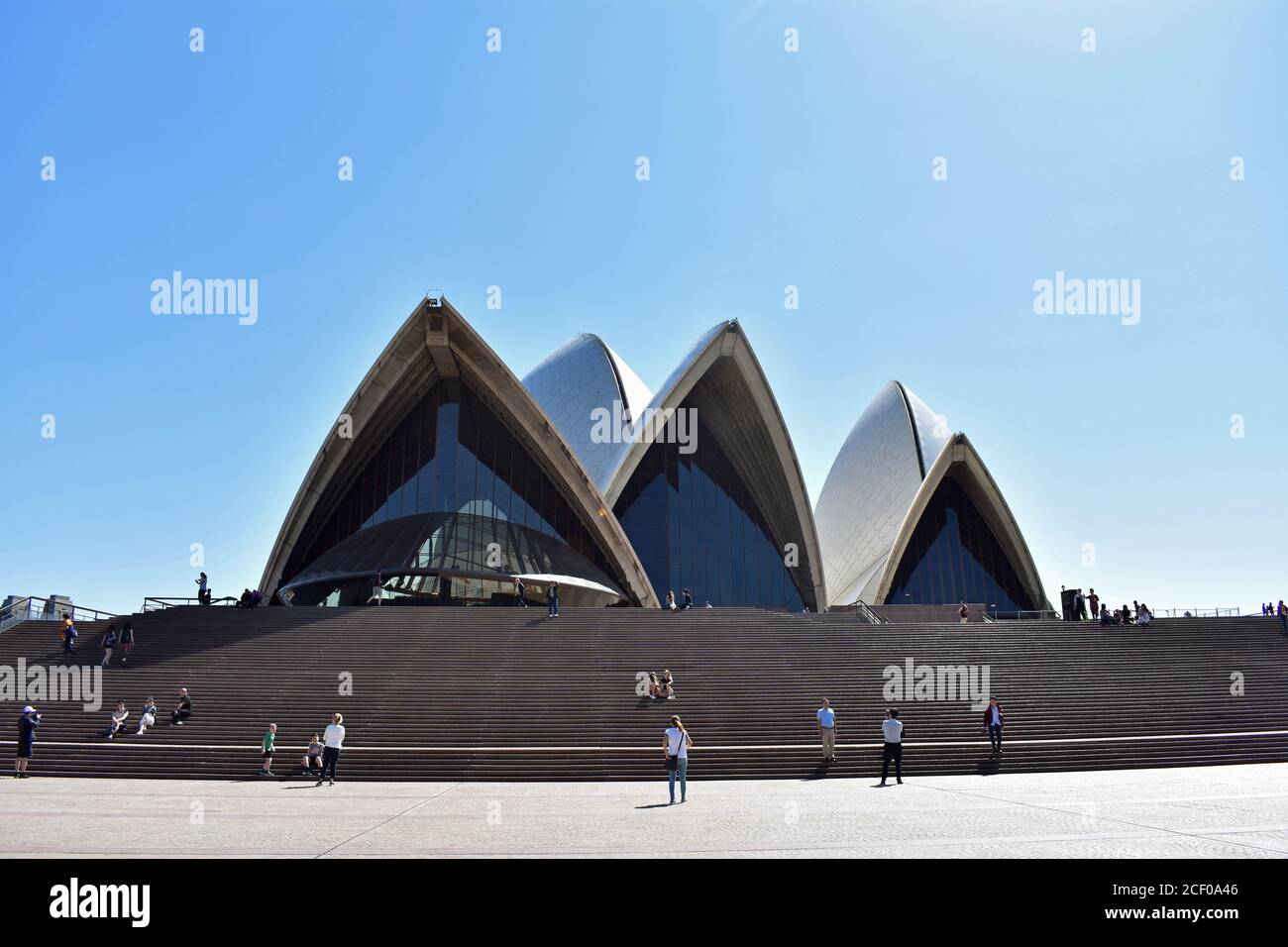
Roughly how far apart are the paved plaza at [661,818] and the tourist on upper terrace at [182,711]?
240 cm

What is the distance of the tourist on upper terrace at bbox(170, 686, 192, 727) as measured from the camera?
15281mm

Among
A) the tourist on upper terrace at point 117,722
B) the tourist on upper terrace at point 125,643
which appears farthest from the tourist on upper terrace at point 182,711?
the tourist on upper terrace at point 125,643

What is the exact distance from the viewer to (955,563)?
132ft

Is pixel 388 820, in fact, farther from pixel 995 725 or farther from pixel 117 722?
pixel 995 725

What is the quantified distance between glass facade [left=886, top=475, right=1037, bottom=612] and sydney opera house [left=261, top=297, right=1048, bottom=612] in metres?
0.09

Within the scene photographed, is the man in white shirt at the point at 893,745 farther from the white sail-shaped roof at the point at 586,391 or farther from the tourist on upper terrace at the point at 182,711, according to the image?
the white sail-shaped roof at the point at 586,391

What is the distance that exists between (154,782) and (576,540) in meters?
20.9

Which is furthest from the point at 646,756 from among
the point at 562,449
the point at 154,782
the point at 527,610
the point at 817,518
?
the point at 817,518

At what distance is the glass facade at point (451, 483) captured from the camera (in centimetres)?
3275

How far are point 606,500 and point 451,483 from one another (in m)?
5.68

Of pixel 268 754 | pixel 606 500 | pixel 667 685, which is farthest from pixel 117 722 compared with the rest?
pixel 606 500

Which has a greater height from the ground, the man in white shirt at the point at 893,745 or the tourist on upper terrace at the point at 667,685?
the tourist on upper terrace at the point at 667,685

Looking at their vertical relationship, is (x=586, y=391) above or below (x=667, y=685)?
above
